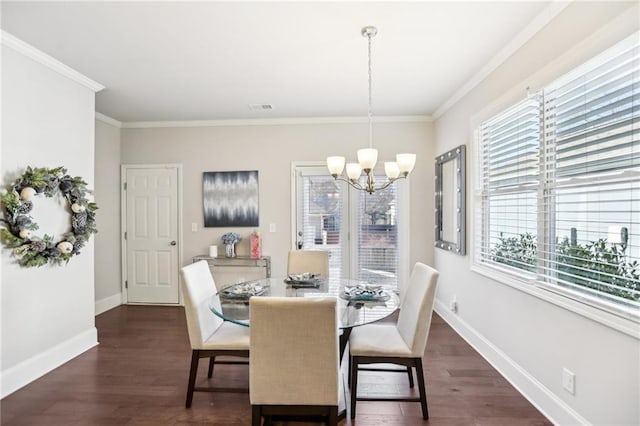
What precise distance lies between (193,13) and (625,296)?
2923 millimetres

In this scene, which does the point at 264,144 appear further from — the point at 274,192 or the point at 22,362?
the point at 22,362

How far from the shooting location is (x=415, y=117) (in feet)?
15.2

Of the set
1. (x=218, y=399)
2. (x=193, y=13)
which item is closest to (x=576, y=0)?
(x=193, y=13)

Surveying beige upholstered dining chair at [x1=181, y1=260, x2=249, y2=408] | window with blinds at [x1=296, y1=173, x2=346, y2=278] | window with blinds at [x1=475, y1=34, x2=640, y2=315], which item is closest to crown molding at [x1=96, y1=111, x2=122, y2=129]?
window with blinds at [x1=296, y1=173, x2=346, y2=278]

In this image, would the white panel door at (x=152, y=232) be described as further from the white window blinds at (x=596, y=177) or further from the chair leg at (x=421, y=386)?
the white window blinds at (x=596, y=177)

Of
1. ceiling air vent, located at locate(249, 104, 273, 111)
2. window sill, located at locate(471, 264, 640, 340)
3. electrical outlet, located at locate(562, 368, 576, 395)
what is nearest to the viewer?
window sill, located at locate(471, 264, 640, 340)

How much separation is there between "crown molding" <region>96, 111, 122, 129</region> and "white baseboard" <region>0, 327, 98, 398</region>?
270 centimetres

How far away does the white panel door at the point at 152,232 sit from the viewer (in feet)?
15.9

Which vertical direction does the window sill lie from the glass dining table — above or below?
above

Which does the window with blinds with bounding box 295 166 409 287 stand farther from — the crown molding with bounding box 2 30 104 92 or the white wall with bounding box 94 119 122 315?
the white wall with bounding box 94 119 122 315

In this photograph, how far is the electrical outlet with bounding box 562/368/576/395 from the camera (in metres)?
2.01

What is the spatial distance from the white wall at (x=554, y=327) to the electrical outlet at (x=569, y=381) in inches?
1.1

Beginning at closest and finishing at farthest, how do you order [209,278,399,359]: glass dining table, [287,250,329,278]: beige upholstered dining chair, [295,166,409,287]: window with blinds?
[209,278,399,359]: glass dining table → [287,250,329,278]: beige upholstered dining chair → [295,166,409,287]: window with blinds

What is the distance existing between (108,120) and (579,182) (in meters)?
5.20
